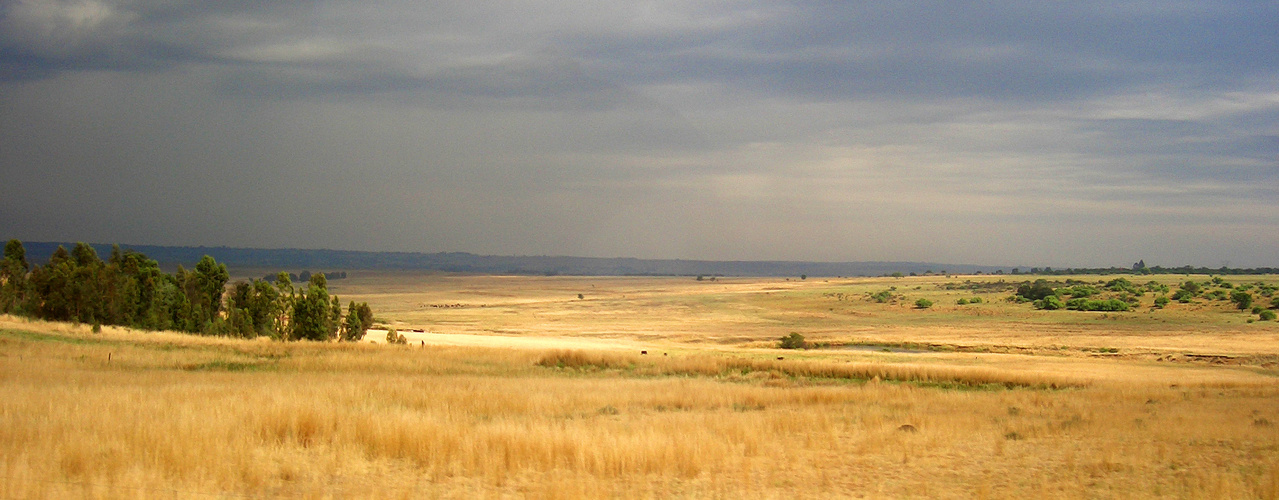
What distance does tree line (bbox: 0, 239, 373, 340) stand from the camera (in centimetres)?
4703

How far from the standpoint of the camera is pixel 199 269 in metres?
55.7

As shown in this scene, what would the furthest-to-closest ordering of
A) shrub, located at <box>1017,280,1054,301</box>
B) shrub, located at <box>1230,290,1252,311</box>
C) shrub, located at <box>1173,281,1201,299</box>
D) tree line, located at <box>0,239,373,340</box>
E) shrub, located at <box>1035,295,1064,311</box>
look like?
shrub, located at <box>1017,280,1054,301</box>
shrub, located at <box>1173,281,1201,299</box>
shrub, located at <box>1035,295,1064,311</box>
shrub, located at <box>1230,290,1252,311</box>
tree line, located at <box>0,239,373,340</box>

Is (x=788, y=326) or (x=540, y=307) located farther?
(x=540, y=307)

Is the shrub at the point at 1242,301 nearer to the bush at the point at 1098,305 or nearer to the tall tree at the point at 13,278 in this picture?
the bush at the point at 1098,305

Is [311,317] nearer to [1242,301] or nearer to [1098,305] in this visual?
[1098,305]

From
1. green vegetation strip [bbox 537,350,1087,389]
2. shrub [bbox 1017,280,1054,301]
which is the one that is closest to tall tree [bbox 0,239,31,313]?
green vegetation strip [bbox 537,350,1087,389]

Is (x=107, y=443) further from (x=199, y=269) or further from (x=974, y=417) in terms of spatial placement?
(x=199, y=269)

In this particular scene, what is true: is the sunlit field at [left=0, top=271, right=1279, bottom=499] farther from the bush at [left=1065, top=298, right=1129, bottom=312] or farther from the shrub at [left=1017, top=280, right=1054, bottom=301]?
Result: the shrub at [left=1017, top=280, right=1054, bottom=301]

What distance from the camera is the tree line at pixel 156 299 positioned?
4703 centimetres

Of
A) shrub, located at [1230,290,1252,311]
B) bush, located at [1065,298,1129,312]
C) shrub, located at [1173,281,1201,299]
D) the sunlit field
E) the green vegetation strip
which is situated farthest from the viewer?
shrub, located at [1173,281,1201,299]

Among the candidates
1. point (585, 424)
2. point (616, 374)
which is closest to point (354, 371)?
point (616, 374)

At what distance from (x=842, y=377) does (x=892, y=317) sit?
5906cm

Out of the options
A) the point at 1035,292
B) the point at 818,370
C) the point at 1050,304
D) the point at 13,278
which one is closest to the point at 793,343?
the point at 818,370

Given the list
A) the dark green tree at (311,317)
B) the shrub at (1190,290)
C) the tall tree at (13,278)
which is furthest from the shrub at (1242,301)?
the tall tree at (13,278)
